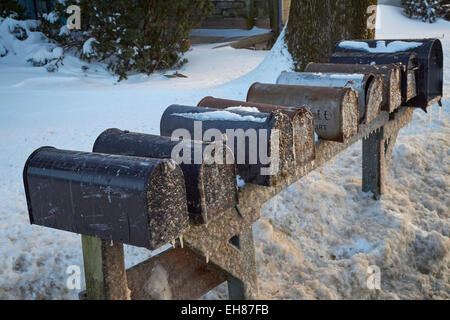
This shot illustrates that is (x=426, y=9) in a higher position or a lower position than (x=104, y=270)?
higher

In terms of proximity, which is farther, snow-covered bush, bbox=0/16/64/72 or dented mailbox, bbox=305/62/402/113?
snow-covered bush, bbox=0/16/64/72

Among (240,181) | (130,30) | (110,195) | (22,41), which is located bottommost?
(240,181)

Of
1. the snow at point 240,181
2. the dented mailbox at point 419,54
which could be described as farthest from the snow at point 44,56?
the snow at point 240,181

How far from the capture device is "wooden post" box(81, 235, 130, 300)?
1.82 metres

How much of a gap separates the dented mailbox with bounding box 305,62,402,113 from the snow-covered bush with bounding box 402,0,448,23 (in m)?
11.4

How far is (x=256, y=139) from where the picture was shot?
2154 millimetres

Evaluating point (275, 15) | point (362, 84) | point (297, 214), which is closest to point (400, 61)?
point (362, 84)

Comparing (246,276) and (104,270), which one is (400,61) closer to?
(246,276)

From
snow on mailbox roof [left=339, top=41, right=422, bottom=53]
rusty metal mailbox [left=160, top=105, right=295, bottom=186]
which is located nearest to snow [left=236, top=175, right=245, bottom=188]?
rusty metal mailbox [left=160, top=105, right=295, bottom=186]

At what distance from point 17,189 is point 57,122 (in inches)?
61.3

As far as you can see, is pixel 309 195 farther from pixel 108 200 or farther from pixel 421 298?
pixel 108 200

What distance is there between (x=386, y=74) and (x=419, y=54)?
2.06ft

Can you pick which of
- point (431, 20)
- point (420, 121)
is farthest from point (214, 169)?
point (431, 20)

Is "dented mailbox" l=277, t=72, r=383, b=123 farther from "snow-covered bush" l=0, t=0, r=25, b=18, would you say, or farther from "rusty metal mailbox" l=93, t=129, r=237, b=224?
"snow-covered bush" l=0, t=0, r=25, b=18
